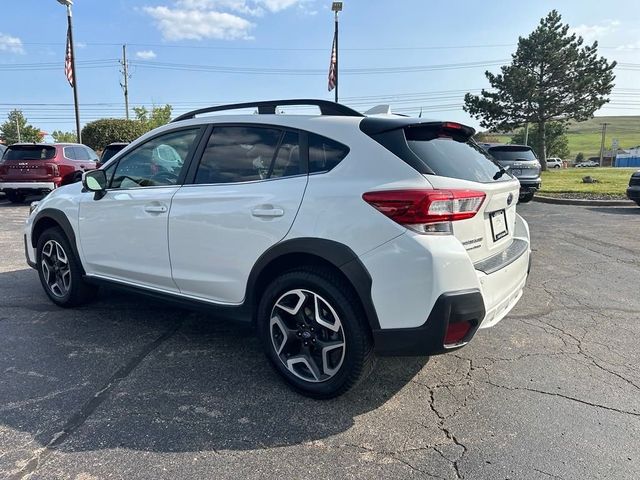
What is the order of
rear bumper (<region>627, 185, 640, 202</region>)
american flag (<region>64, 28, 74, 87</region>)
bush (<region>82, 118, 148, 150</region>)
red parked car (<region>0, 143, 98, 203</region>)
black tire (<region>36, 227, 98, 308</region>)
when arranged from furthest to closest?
bush (<region>82, 118, 148, 150</region>) < american flag (<region>64, 28, 74, 87</region>) < red parked car (<region>0, 143, 98, 203</region>) < rear bumper (<region>627, 185, 640, 202</region>) < black tire (<region>36, 227, 98, 308</region>)

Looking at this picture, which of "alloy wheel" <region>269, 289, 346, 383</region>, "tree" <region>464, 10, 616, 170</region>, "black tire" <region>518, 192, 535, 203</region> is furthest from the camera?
"tree" <region>464, 10, 616, 170</region>

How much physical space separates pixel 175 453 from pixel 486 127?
44070mm

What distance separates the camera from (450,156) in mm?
3023

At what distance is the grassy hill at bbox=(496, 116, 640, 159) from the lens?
367ft

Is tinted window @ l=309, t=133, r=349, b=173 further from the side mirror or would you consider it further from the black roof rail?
the side mirror

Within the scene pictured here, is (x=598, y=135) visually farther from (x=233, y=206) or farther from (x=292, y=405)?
(x=292, y=405)

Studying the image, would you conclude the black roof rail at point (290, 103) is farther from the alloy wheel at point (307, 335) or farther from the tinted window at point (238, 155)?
the alloy wheel at point (307, 335)

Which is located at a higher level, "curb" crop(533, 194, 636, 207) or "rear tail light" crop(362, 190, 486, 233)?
"rear tail light" crop(362, 190, 486, 233)

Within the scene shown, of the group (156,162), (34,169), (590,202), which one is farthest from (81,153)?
(590,202)

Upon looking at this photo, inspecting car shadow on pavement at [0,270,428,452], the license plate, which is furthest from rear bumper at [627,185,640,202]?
car shadow on pavement at [0,270,428,452]

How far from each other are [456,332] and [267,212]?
4.38ft

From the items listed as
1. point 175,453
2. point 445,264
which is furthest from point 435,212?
point 175,453

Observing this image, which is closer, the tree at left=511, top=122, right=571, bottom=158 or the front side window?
the front side window

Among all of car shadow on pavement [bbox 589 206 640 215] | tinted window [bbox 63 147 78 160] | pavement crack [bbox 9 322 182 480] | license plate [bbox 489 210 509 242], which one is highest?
tinted window [bbox 63 147 78 160]
